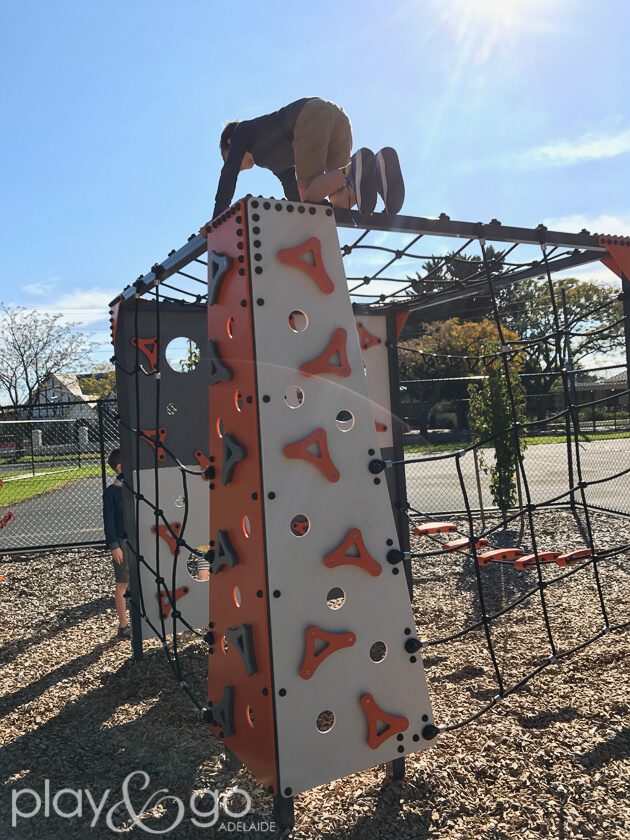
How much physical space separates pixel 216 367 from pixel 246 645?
1.04m

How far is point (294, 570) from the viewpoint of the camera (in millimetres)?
2359

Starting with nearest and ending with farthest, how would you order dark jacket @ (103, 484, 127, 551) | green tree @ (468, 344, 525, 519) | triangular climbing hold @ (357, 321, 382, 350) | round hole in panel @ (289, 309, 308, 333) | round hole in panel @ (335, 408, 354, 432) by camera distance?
round hole in panel @ (335, 408, 354, 432), round hole in panel @ (289, 309, 308, 333), dark jacket @ (103, 484, 127, 551), triangular climbing hold @ (357, 321, 382, 350), green tree @ (468, 344, 525, 519)

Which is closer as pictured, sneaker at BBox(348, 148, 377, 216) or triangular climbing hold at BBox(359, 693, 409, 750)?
triangular climbing hold at BBox(359, 693, 409, 750)

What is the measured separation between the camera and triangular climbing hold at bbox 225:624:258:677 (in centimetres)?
236

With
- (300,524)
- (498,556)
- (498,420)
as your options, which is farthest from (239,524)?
(498,420)

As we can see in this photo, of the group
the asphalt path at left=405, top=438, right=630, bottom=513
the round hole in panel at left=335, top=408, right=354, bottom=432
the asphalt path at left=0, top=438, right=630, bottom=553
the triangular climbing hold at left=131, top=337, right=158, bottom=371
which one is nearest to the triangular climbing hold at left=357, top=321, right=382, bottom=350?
the triangular climbing hold at left=131, top=337, right=158, bottom=371

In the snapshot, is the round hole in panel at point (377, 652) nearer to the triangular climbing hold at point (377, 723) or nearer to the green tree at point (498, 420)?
the triangular climbing hold at point (377, 723)

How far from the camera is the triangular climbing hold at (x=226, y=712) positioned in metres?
2.50

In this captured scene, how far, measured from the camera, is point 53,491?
16484 mm

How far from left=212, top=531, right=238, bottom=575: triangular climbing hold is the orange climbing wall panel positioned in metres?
0.02

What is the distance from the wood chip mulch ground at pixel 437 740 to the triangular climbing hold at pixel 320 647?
0.59 m

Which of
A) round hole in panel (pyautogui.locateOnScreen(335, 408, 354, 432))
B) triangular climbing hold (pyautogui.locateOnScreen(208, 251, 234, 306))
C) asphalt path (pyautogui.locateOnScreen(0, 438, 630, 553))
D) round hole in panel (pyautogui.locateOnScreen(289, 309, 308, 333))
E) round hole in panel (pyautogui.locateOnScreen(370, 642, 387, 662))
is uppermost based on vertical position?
triangular climbing hold (pyautogui.locateOnScreen(208, 251, 234, 306))

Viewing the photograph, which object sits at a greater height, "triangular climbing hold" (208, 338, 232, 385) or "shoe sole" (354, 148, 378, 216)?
"shoe sole" (354, 148, 378, 216)

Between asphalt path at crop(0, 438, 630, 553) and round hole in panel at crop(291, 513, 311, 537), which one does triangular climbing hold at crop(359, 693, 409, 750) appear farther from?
asphalt path at crop(0, 438, 630, 553)
